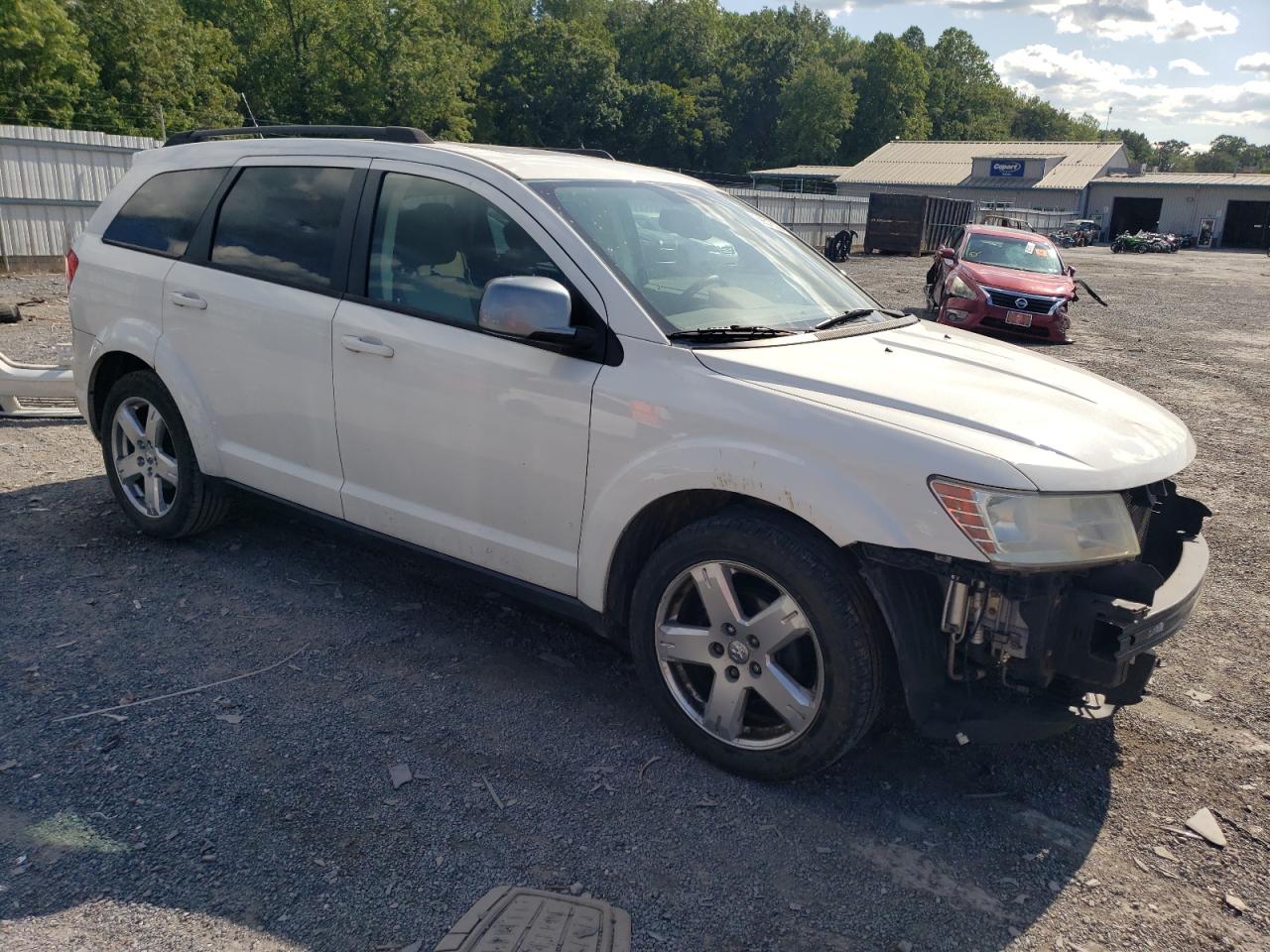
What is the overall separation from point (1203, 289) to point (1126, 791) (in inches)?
1128

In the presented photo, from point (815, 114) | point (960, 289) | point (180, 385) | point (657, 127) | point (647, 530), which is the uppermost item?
point (815, 114)

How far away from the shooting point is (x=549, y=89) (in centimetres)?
8175

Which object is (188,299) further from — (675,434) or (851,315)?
(851,315)

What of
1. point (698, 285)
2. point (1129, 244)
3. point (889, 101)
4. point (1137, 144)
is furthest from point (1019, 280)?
point (1137, 144)

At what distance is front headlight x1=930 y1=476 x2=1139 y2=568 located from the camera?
2.73 meters

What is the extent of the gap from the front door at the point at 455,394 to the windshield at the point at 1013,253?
546 inches

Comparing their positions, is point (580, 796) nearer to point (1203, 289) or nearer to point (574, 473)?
point (574, 473)

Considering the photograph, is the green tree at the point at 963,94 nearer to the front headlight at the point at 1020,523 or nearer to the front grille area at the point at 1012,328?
the front grille area at the point at 1012,328

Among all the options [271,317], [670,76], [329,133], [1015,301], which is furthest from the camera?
[670,76]

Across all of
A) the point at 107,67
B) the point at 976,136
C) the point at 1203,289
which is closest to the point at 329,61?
the point at 107,67

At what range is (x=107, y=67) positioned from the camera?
4653 centimetres

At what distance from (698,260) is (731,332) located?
492 millimetres

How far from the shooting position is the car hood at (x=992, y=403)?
2.87 m

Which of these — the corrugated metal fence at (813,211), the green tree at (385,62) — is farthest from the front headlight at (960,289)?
the green tree at (385,62)
